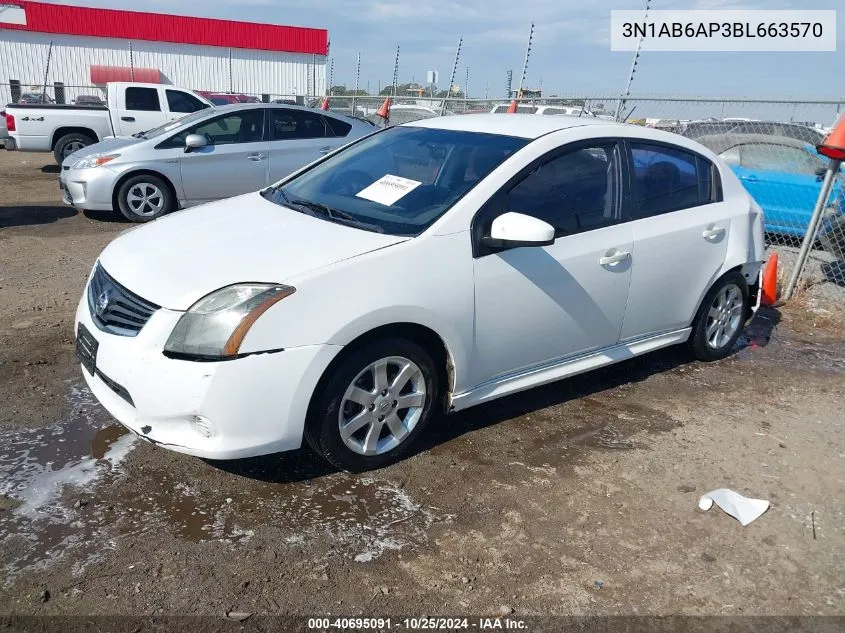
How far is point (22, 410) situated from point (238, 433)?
5.61ft

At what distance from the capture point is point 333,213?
3828mm

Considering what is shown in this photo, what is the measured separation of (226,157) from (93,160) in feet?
5.19

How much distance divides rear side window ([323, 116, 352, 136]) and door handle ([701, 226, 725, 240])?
6.26m

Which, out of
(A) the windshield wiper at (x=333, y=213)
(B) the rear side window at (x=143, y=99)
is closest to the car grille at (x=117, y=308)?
(A) the windshield wiper at (x=333, y=213)

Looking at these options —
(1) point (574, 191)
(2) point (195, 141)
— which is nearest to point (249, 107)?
(2) point (195, 141)

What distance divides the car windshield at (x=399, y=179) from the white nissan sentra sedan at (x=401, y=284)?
15 mm

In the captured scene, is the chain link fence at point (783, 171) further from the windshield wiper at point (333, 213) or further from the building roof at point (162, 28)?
the building roof at point (162, 28)

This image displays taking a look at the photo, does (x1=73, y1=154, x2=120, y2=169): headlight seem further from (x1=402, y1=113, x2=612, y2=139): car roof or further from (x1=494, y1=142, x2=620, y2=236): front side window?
(x1=494, y1=142, x2=620, y2=236): front side window

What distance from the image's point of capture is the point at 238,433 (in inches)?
119

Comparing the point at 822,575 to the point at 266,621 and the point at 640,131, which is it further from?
the point at 640,131

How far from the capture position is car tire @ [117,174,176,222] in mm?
8844

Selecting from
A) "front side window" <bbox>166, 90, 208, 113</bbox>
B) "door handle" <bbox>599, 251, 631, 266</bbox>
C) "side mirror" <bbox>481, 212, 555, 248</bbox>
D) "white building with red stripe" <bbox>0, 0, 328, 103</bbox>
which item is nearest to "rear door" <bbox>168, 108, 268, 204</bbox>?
"front side window" <bbox>166, 90, 208, 113</bbox>

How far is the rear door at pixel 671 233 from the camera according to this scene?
4355 mm

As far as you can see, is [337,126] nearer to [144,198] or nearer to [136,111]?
[144,198]
